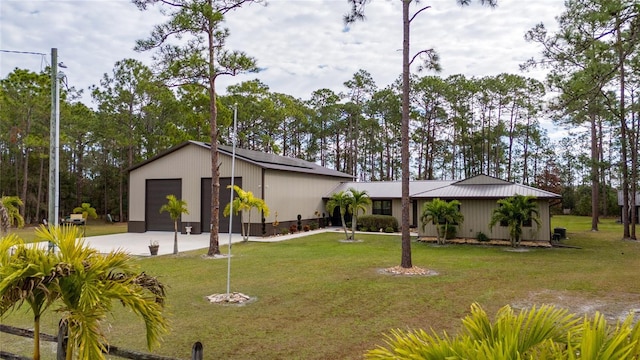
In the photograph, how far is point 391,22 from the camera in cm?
1312

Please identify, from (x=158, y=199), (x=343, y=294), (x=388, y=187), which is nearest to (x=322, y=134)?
(x=388, y=187)

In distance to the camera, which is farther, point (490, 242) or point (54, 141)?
point (490, 242)

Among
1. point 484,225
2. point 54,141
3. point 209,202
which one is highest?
point 54,141

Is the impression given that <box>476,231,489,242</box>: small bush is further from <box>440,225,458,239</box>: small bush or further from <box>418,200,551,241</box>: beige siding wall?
<box>440,225,458,239</box>: small bush

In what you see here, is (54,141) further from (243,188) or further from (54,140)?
(243,188)

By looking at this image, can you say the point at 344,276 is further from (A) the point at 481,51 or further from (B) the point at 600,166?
(B) the point at 600,166

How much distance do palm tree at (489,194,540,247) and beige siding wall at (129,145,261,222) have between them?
12.1 metres

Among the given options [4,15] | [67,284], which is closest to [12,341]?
[67,284]

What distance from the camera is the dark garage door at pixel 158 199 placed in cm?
2386

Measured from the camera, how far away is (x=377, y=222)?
2458 centimetres

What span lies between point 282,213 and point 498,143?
28716mm

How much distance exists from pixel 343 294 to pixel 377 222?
1631cm

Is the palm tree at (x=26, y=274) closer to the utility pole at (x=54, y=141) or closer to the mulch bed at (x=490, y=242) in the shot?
the utility pole at (x=54, y=141)

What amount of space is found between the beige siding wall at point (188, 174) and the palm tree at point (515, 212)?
12.1 m
